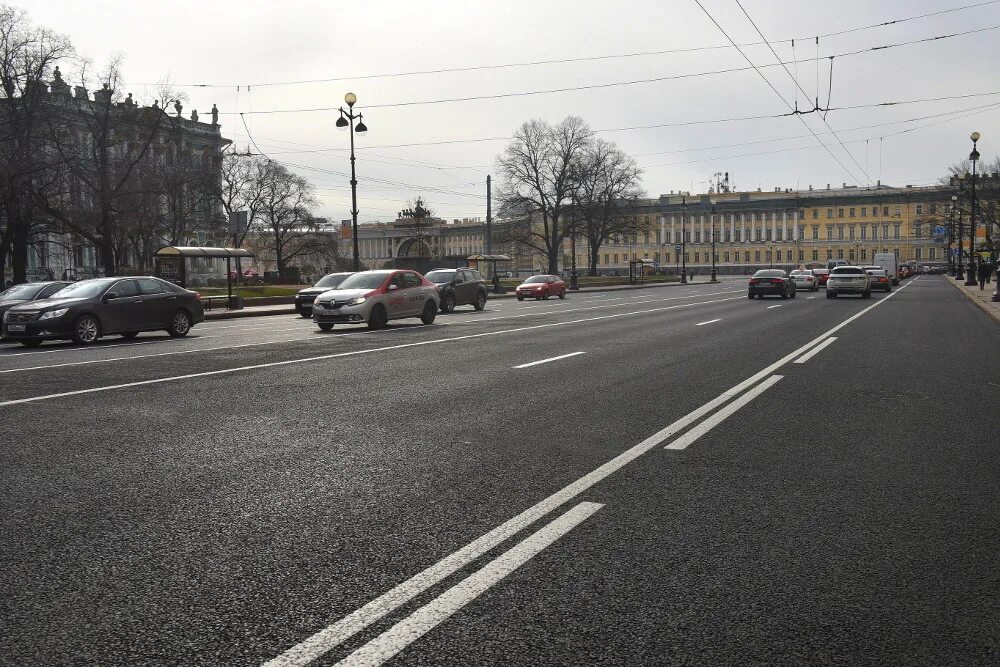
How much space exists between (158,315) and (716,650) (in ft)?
59.3

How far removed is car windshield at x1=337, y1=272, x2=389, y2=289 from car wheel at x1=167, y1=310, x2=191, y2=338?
13.5ft

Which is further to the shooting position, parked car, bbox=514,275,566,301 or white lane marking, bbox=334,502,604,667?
parked car, bbox=514,275,566,301

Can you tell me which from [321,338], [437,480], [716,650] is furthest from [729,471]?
[321,338]

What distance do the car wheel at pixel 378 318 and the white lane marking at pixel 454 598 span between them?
1693cm

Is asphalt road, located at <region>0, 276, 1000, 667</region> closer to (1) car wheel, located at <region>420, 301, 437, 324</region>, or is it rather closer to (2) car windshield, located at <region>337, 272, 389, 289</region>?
(2) car windshield, located at <region>337, 272, 389, 289</region>

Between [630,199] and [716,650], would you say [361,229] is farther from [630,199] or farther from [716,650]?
[716,650]

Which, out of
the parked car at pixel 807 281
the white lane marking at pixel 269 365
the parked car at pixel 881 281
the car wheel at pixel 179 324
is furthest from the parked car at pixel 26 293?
the parked car at pixel 807 281

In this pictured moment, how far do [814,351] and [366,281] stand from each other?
1196cm

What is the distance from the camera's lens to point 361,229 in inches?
5822

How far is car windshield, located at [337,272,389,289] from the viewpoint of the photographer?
870 inches

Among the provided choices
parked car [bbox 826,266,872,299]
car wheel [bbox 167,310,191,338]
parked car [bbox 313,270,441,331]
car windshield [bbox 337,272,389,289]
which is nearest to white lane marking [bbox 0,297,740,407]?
parked car [bbox 313,270,441,331]

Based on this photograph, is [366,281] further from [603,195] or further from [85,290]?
[603,195]

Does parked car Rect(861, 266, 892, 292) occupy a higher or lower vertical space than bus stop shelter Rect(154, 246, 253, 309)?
lower

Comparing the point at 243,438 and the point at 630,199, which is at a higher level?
the point at 630,199
